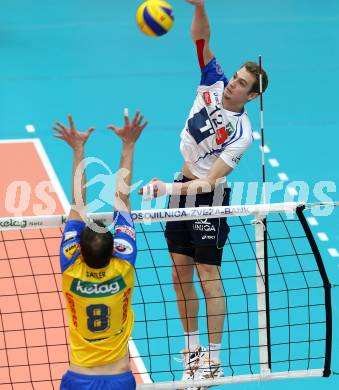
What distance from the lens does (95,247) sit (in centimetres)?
664

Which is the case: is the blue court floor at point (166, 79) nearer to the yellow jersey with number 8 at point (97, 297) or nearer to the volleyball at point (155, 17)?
the volleyball at point (155, 17)

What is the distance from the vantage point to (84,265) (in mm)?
6852

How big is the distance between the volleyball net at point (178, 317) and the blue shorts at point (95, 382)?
88 cm

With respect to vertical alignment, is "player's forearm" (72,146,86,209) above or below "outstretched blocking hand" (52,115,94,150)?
below

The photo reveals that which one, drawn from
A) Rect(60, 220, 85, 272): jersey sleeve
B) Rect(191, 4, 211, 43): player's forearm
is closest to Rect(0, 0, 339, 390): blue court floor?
Rect(191, 4, 211, 43): player's forearm

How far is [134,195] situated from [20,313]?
3.12 metres

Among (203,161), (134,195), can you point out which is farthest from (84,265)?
(134,195)

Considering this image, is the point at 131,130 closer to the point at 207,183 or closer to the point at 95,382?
the point at 207,183

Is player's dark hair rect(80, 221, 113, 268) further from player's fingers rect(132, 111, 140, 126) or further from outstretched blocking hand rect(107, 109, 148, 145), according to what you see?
player's fingers rect(132, 111, 140, 126)

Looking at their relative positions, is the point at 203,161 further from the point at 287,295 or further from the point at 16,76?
the point at 16,76

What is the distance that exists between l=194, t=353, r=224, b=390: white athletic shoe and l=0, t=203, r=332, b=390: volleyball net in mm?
305

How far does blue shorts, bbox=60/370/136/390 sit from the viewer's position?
6906mm

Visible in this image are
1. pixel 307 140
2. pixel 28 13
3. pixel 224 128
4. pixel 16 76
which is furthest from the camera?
pixel 28 13

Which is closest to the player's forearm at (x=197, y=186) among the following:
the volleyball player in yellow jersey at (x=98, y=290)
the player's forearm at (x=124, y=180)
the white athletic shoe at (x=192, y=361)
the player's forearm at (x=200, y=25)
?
the player's forearm at (x=124, y=180)
